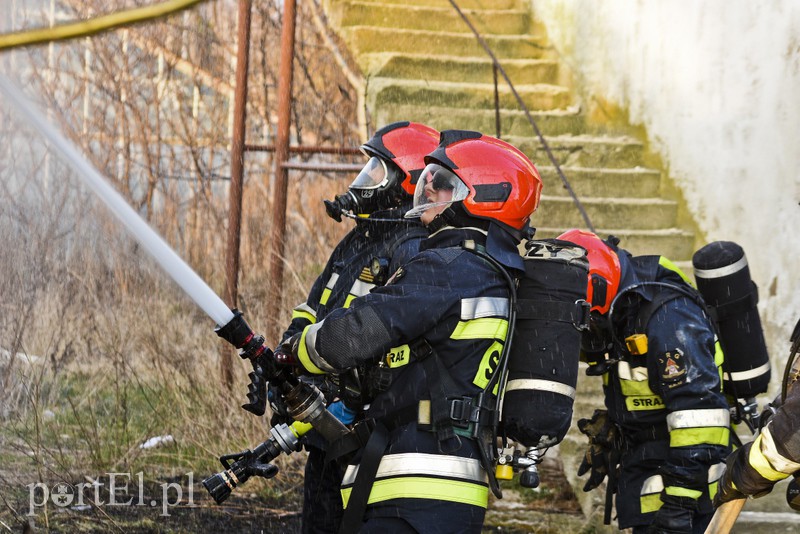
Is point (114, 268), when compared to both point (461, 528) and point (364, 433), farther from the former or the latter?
point (461, 528)

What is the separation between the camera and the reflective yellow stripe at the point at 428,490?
127 inches

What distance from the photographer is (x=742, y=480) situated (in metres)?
3.25

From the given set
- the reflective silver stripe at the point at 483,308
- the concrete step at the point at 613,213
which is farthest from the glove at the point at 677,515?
the concrete step at the point at 613,213

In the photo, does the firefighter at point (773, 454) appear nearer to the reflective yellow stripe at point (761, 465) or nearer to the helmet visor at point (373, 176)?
the reflective yellow stripe at point (761, 465)

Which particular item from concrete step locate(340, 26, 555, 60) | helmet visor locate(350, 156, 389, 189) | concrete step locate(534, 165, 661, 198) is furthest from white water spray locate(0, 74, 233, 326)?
concrete step locate(340, 26, 555, 60)

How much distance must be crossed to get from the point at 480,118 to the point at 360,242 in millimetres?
4055

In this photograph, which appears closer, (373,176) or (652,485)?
(652,485)

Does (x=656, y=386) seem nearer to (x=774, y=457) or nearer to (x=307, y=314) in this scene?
(x=774, y=457)

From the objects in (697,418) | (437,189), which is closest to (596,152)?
(697,418)

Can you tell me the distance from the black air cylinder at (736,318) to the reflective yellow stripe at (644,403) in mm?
358

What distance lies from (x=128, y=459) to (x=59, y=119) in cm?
421

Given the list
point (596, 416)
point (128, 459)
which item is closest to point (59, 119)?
point (128, 459)

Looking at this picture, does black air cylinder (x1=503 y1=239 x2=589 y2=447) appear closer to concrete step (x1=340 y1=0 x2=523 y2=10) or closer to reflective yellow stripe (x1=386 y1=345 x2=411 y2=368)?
reflective yellow stripe (x1=386 y1=345 x2=411 y2=368)

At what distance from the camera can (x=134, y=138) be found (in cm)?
991
